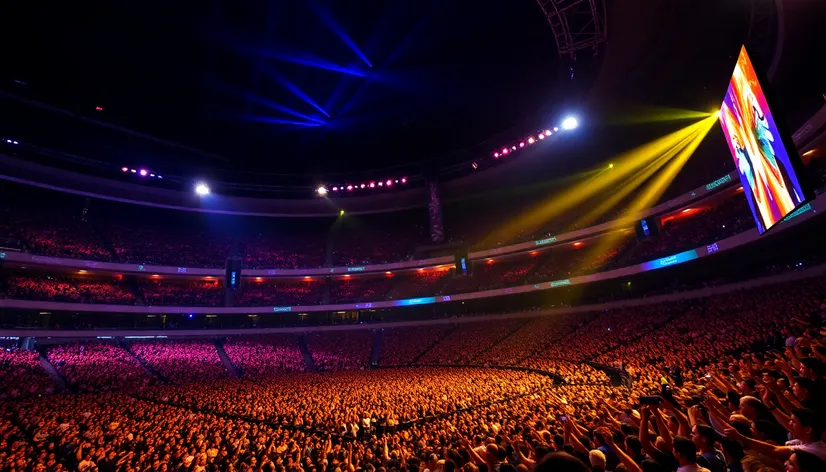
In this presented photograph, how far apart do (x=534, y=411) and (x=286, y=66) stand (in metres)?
22.2

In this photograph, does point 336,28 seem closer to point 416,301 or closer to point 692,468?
point 692,468

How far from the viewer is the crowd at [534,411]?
4.06 metres

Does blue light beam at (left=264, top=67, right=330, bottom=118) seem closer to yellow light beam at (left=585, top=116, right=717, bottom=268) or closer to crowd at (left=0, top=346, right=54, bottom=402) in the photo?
crowd at (left=0, top=346, right=54, bottom=402)

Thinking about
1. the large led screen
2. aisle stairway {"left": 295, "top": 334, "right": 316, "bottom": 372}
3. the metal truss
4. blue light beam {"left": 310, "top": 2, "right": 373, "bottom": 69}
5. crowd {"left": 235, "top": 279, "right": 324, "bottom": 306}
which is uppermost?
blue light beam {"left": 310, "top": 2, "right": 373, "bottom": 69}

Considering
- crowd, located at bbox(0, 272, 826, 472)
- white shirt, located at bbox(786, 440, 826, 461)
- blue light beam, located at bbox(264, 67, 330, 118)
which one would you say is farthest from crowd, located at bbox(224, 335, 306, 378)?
white shirt, located at bbox(786, 440, 826, 461)

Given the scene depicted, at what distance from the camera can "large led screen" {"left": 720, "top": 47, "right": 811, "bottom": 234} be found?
6.26m

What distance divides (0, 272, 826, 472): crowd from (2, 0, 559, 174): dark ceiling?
16176mm

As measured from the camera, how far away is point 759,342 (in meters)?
13.4

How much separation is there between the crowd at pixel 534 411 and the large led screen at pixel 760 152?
281cm

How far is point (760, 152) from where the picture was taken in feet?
25.1

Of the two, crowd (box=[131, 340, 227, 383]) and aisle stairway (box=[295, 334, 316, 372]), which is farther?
aisle stairway (box=[295, 334, 316, 372])

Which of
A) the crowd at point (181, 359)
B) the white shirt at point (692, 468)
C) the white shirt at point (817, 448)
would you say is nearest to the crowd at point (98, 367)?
the crowd at point (181, 359)

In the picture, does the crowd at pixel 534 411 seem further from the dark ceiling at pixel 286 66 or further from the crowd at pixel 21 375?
the dark ceiling at pixel 286 66

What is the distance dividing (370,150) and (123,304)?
971 inches
